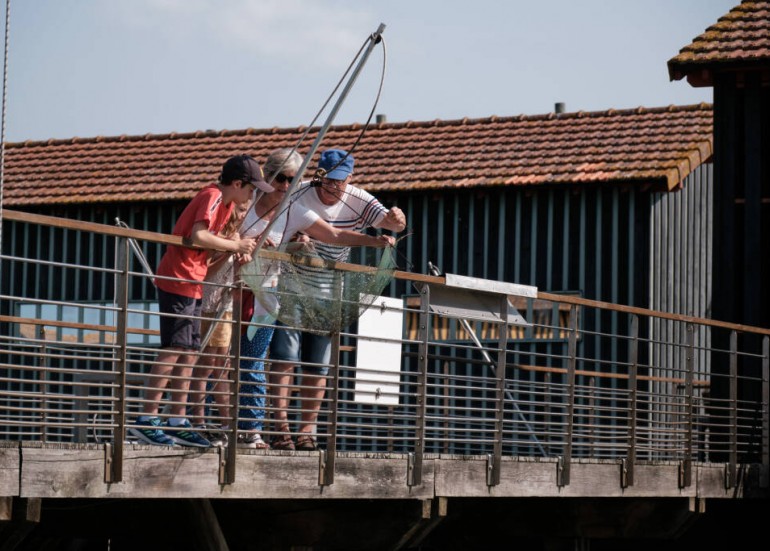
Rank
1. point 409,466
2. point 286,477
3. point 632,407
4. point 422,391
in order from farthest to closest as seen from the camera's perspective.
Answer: point 632,407 → point 409,466 → point 422,391 → point 286,477

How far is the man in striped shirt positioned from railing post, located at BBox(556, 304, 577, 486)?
199 centimetres

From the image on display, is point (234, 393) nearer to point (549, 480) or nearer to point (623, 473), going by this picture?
point (549, 480)

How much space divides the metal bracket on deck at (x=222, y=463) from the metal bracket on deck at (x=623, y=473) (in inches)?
164

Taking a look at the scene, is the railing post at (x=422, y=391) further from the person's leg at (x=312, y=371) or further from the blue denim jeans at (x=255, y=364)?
the blue denim jeans at (x=255, y=364)

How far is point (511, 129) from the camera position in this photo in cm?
2127

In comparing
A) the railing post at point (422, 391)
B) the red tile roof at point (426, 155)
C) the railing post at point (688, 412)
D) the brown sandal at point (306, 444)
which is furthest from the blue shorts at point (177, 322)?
the red tile roof at point (426, 155)

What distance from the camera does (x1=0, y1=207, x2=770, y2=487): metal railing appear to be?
22.8ft

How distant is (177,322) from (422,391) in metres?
1.65

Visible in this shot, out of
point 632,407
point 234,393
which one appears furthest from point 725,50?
point 234,393

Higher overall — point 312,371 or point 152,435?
point 312,371

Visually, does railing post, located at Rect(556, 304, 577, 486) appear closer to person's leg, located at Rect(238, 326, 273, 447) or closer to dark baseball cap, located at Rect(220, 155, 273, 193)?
person's leg, located at Rect(238, 326, 273, 447)

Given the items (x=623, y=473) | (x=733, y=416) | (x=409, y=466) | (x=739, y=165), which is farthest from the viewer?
(x=739, y=165)

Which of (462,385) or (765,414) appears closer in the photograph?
(765,414)

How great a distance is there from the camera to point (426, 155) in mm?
20781
